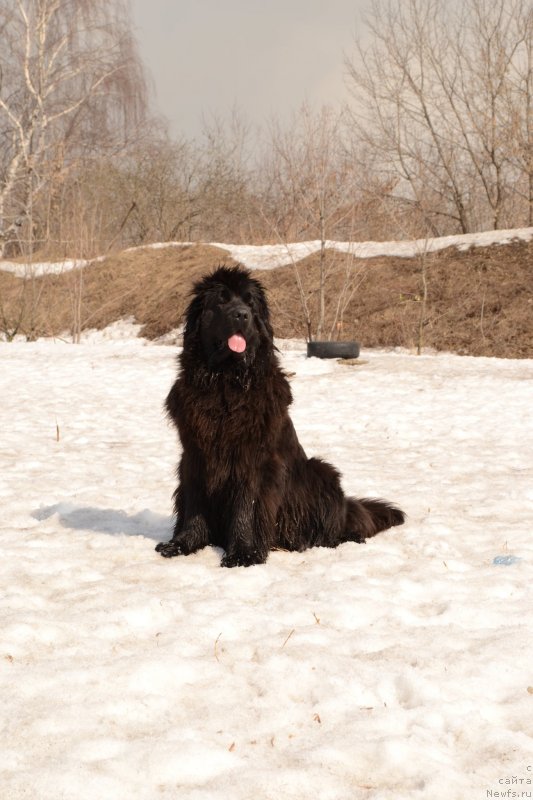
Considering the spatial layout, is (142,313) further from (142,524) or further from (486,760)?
(486,760)

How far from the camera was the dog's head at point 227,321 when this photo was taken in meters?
3.61

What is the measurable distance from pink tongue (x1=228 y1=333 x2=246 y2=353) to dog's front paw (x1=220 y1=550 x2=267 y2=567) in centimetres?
100

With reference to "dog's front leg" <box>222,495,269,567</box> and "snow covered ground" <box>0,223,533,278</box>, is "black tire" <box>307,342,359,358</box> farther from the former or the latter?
"dog's front leg" <box>222,495,269,567</box>

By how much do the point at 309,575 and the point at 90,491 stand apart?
228cm

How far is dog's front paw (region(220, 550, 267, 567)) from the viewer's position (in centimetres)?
368

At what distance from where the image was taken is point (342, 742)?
2.09 meters

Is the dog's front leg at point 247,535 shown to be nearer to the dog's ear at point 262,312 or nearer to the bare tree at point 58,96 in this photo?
the dog's ear at point 262,312

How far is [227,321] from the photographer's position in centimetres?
361

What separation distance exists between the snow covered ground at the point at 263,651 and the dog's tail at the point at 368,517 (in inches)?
3.8

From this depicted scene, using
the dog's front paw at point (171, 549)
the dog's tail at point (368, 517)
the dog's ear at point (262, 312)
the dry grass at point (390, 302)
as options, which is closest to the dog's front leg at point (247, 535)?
the dog's front paw at point (171, 549)

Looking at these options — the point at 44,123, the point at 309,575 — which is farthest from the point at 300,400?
the point at 44,123

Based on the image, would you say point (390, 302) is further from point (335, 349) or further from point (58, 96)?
point (58, 96)

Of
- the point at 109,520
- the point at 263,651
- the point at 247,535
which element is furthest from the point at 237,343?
the point at 109,520

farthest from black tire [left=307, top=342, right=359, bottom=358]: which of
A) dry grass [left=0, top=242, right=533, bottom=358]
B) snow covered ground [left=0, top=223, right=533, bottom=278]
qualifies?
snow covered ground [left=0, top=223, right=533, bottom=278]
